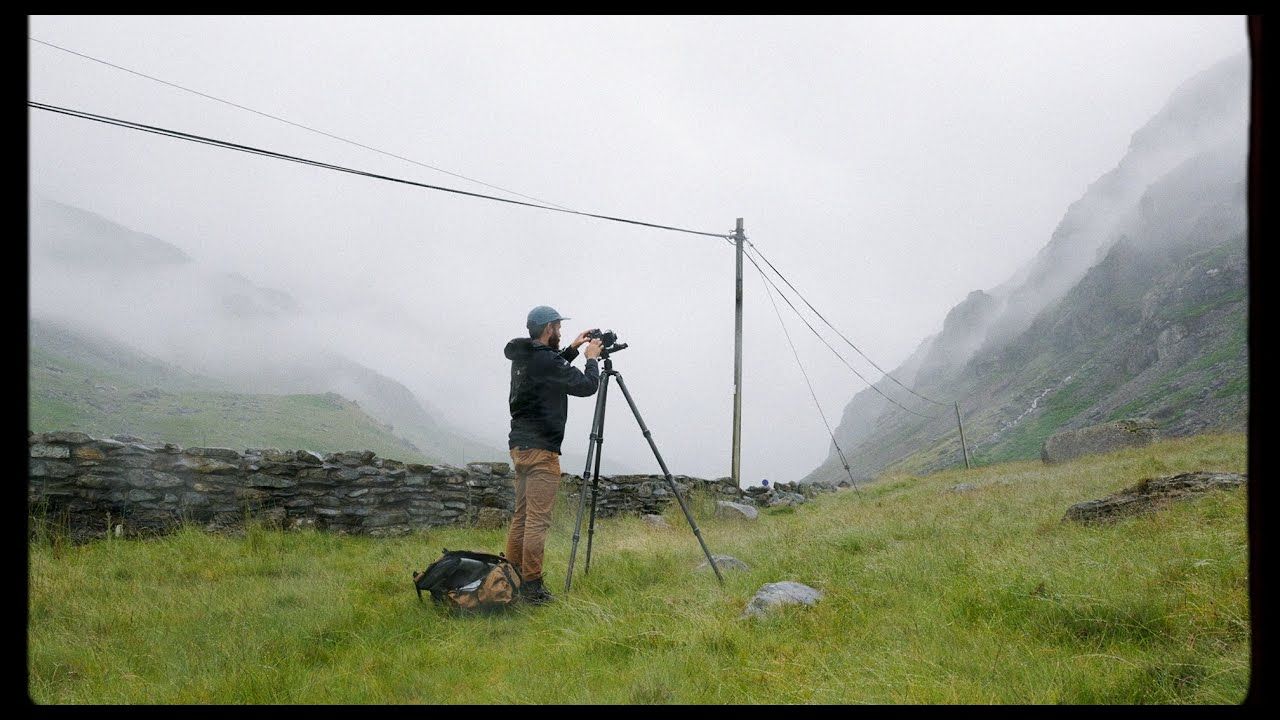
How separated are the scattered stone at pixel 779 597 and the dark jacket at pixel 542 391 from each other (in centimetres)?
202

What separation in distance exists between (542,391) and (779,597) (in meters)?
2.45

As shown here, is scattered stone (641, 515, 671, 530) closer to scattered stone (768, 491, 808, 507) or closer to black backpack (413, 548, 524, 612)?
black backpack (413, 548, 524, 612)

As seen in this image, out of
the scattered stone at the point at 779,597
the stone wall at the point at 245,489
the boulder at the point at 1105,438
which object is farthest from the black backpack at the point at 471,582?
the boulder at the point at 1105,438

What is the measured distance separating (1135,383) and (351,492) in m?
87.8

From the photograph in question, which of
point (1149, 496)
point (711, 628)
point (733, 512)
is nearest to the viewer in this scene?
point (711, 628)

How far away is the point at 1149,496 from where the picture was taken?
6.13 metres

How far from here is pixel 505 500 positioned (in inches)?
408

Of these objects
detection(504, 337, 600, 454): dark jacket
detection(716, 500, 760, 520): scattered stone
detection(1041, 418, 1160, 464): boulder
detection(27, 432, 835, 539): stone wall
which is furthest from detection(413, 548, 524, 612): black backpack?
detection(1041, 418, 1160, 464): boulder

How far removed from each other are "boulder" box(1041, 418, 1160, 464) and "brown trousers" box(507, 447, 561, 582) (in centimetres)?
1912

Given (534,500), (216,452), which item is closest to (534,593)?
(534,500)

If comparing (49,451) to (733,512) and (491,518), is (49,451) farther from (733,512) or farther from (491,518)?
(733,512)
